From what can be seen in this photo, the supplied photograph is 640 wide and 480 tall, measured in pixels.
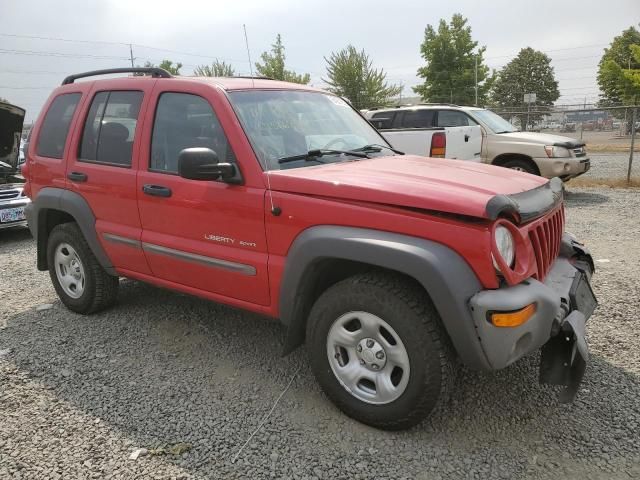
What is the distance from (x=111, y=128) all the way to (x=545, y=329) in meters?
3.24

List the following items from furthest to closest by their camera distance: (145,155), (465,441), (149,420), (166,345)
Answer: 1. (166,345)
2. (145,155)
3. (149,420)
4. (465,441)

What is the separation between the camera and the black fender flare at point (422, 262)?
2.38m

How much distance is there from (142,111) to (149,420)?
207 centimetres

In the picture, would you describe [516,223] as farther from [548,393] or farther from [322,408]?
[322,408]

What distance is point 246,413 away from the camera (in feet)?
9.86

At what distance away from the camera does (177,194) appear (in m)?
3.38

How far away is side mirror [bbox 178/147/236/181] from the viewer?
2902mm

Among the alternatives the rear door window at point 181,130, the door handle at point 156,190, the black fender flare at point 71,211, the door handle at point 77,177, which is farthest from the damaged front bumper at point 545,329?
the door handle at point 77,177

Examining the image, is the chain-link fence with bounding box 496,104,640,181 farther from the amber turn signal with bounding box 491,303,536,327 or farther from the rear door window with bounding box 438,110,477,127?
the amber turn signal with bounding box 491,303,536,327

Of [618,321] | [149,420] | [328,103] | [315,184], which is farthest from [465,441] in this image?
[328,103]

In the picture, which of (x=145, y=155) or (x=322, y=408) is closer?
(x=322, y=408)

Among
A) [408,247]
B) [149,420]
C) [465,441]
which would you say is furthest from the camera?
[149,420]

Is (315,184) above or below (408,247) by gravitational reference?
above

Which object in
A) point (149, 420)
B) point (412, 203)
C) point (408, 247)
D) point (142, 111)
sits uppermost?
point (142, 111)
